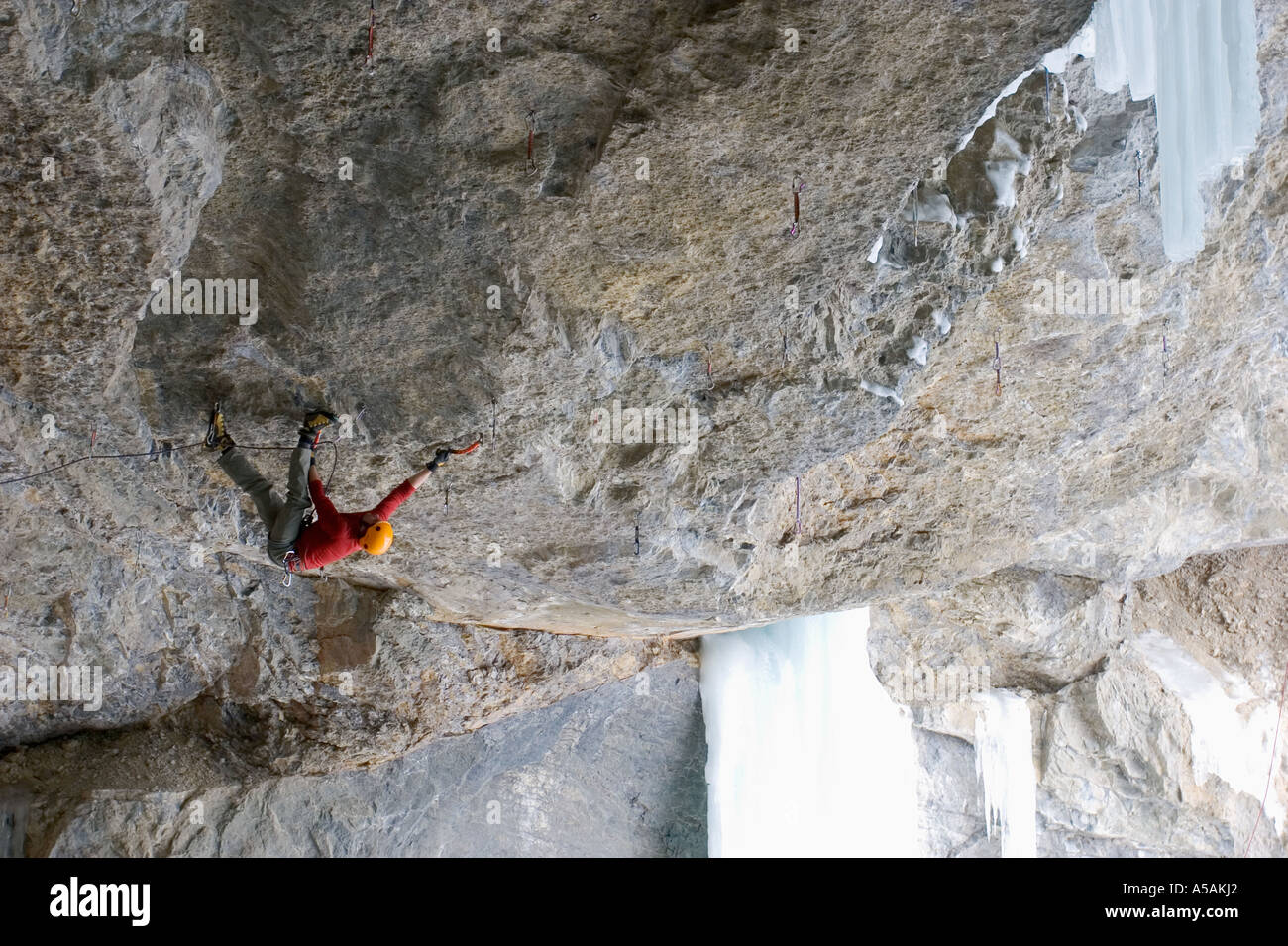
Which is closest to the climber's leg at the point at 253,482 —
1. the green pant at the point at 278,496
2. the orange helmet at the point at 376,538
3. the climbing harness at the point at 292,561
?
the green pant at the point at 278,496

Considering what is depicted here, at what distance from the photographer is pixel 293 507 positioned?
15.3 feet

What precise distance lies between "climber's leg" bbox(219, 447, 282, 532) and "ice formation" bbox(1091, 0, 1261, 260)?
361 cm

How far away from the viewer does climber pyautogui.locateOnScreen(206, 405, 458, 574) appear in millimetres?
4594

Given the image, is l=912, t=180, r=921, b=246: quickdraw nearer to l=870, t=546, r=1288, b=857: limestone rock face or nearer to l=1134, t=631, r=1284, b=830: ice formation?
l=870, t=546, r=1288, b=857: limestone rock face

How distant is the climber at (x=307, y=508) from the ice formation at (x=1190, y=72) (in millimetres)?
2978

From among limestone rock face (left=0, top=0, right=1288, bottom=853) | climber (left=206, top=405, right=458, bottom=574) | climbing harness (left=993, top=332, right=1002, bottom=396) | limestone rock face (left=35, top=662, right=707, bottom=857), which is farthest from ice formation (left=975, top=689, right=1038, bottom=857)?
climber (left=206, top=405, right=458, bottom=574)

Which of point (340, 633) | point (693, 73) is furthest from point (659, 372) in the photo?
point (340, 633)

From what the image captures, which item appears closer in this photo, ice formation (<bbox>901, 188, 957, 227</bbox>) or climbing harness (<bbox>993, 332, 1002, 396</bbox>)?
ice formation (<bbox>901, 188, 957, 227</bbox>)

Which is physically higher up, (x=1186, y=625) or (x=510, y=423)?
(x=510, y=423)

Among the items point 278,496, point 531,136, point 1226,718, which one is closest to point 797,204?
point 531,136

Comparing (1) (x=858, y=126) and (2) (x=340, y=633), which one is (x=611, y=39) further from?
(2) (x=340, y=633)

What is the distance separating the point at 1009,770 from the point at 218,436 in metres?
7.72

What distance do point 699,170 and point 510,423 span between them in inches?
63.9

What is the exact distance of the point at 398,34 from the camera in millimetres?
3379
